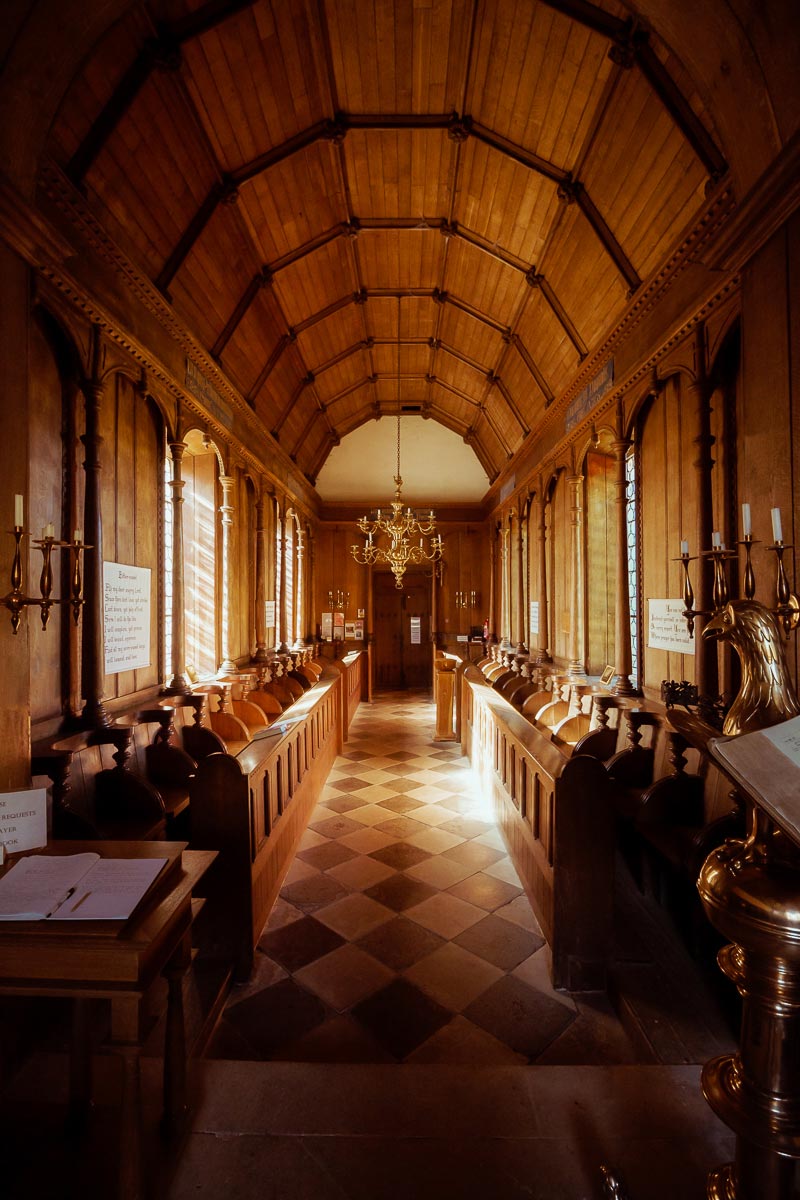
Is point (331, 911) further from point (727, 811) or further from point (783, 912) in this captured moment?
point (783, 912)

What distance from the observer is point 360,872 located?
3596 millimetres

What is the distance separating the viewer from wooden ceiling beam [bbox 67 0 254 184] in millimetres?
3162

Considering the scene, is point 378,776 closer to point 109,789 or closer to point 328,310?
point 109,789

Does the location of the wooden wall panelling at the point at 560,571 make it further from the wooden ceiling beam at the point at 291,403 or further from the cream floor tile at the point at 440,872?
the wooden ceiling beam at the point at 291,403

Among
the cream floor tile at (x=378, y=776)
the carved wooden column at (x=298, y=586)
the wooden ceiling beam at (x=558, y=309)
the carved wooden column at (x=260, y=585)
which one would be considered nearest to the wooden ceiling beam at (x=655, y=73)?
the wooden ceiling beam at (x=558, y=309)

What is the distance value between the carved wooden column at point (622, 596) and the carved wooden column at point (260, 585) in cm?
415

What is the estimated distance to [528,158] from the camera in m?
4.44

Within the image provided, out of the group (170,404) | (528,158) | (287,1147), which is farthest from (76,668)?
(528,158)

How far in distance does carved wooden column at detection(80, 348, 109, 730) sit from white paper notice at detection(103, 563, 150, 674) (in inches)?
5.3

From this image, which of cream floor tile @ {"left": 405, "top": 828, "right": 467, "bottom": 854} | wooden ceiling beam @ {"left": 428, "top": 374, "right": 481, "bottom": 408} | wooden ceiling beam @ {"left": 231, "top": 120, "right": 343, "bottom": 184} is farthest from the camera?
wooden ceiling beam @ {"left": 428, "top": 374, "right": 481, "bottom": 408}

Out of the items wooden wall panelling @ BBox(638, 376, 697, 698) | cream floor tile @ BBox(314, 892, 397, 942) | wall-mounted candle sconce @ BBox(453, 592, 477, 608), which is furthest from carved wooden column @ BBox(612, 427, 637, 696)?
wall-mounted candle sconce @ BBox(453, 592, 477, 608)

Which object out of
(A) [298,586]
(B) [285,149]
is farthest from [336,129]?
(A) [298,586]

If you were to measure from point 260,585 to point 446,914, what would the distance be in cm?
495

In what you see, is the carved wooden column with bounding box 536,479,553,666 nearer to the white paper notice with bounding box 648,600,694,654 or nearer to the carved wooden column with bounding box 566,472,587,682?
the carved wooden column with bounding box 566,472,587,682
